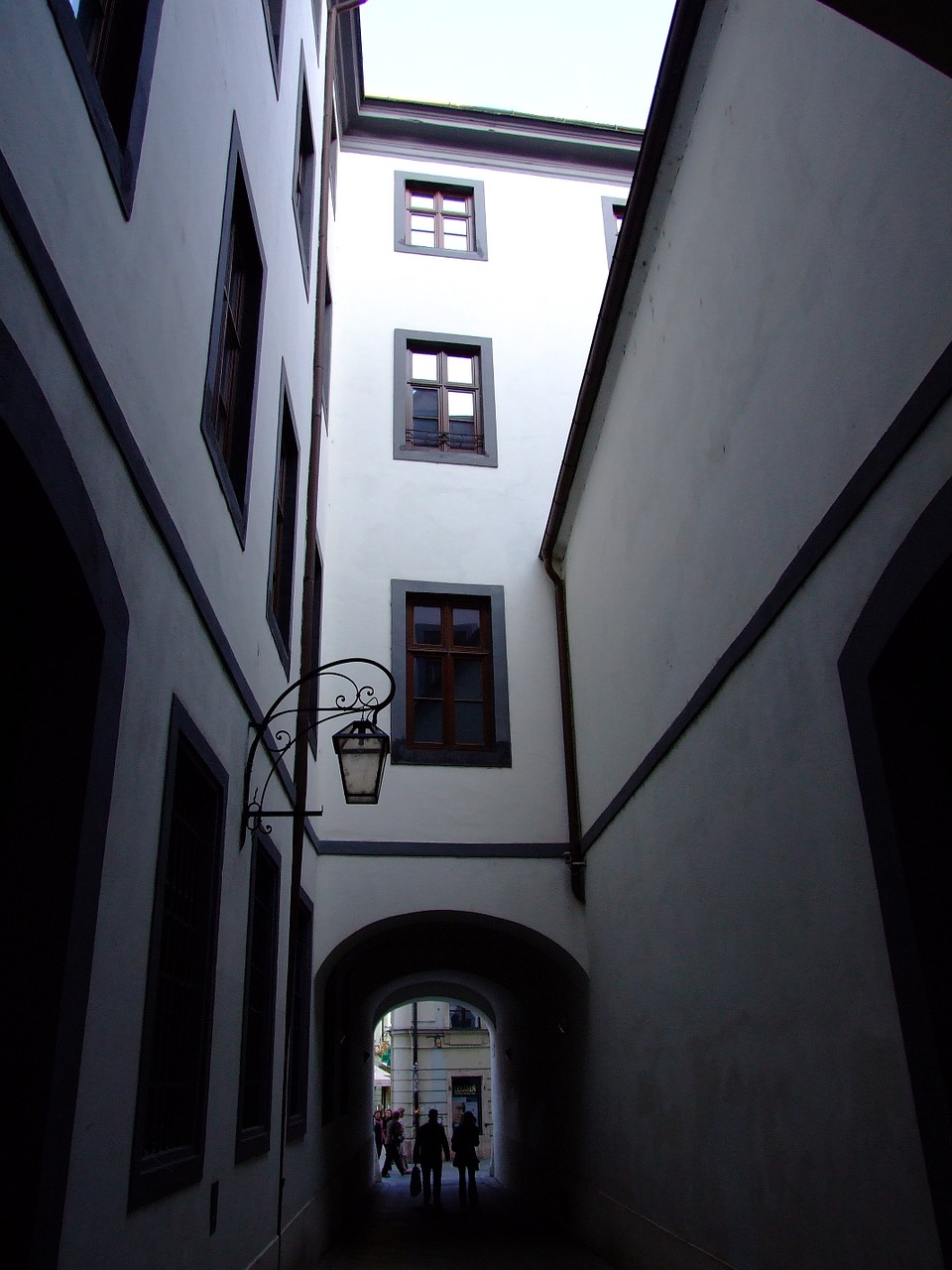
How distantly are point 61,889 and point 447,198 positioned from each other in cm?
1359

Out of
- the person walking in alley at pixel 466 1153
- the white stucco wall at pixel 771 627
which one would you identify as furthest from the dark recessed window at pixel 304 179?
the person walking in alley at pixel 466 1153

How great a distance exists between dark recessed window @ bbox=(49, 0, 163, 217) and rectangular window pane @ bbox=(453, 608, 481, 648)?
7.23 meters

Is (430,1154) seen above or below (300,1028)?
below

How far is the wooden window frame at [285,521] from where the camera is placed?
7801 millimetres

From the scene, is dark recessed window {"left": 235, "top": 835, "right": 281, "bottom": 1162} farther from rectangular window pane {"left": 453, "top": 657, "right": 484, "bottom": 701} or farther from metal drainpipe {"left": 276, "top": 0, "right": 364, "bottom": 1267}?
rectangular window pane {"left": 453, "top": 657, "right": 484, "bottom": 701}

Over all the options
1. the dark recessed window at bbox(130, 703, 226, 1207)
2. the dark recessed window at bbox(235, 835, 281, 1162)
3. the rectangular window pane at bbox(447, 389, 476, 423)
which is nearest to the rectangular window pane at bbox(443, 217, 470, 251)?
the rectangular window pane at bbox(447, 389, 476, 423)

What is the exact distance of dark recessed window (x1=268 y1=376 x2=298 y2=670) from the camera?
26.0 ft

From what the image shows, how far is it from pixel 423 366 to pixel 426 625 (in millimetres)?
3736

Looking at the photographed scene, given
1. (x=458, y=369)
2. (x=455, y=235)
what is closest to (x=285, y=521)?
(x=458, y=369)

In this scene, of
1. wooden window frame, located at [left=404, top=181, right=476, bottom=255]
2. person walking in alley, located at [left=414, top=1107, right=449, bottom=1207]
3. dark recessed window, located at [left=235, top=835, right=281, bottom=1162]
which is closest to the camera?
dark recessed window, located at [left=235, top=835, right=281, bottom=1162]

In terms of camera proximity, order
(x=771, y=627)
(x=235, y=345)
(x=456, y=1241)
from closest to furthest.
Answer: (x=771, y=627) → (x=235, y=345) → (x=456, y=1241)

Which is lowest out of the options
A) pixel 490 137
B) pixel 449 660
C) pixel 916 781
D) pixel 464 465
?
pixel 916 781

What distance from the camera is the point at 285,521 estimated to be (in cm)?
837

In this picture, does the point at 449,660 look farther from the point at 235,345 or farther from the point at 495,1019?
the point at 495,1019
